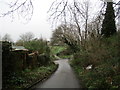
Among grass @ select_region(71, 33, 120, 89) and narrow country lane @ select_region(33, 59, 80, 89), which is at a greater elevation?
grass @ select_region(71, 33, 120, 89)

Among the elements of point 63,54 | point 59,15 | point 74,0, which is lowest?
point 63,54

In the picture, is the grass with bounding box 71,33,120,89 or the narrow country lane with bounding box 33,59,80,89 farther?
the narrow country lane with bounding box 33,59,80,89

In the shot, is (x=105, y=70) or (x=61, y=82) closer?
(x=105, y=70)

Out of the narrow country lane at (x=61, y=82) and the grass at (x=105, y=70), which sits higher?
the grass at (x=105, y=70)

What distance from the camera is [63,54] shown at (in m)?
65.5

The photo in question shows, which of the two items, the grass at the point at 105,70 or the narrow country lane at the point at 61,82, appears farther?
the narrow country lane at the point at 61,82

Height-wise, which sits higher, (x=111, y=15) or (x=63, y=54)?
(x=111, y=15)

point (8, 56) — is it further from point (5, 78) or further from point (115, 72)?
point (115, 72)

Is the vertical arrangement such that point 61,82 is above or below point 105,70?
below

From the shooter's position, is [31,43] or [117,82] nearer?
[117,82]

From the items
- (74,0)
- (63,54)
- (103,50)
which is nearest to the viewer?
(74,0)

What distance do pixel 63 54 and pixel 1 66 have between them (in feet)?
185

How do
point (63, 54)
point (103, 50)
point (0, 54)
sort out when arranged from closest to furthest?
point (0, 54) → point (103, 50) → point (63, 54)

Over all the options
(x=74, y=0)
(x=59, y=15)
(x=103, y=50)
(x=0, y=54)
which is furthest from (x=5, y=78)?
(x=103, y=50)
